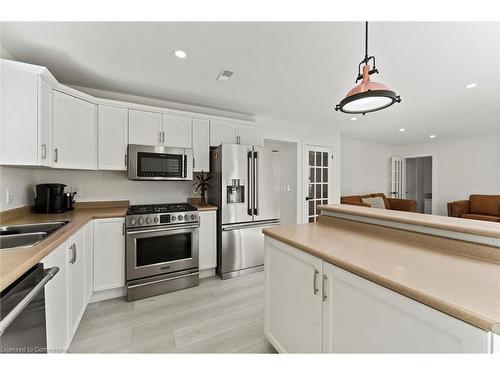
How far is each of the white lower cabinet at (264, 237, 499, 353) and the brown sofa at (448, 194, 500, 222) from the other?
19.2 ft

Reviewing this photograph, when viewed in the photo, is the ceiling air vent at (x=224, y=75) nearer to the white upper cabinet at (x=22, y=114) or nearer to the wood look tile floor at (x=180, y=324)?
the white upper cabinet at (x=22, y=114)

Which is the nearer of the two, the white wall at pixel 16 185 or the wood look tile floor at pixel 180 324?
the wood look tile floor at pixel 180 324

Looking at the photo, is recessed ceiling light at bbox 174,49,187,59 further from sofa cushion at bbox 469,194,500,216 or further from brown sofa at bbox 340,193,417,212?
sofa cushion at bbox 469,194,500,216

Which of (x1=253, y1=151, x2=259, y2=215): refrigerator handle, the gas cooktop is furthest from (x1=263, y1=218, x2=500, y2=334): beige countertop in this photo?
(x1=253, y1=151, x2=259, y2=215): refrigerator handle

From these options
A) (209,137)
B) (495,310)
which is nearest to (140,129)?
(209,137)

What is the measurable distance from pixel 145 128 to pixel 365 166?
5.94 metres

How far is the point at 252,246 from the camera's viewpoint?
3080mm

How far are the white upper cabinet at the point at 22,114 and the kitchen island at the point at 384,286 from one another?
2.01 m

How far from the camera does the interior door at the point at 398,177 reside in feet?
22.2

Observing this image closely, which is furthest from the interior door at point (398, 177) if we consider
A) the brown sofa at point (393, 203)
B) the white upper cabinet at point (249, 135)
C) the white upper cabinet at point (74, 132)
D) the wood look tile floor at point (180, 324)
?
the white upper cabinet at point (74, 132)

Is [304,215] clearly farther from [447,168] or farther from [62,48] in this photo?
[447,168]

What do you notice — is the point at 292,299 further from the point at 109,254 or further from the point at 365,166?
the point at 365,166

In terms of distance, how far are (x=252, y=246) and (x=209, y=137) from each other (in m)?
1.70

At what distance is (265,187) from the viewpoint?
3.16 meters
